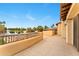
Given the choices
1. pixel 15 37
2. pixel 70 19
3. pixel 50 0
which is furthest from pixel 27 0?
pixel 70 19

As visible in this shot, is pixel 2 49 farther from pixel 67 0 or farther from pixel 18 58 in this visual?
pixel 67 0

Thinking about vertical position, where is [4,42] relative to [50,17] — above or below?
below

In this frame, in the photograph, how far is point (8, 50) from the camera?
5953 millimetres

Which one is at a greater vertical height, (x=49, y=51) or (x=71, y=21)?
(x=71, y=21)

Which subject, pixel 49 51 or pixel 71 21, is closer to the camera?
pixel 49 51

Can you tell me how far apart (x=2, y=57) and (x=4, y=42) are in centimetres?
84

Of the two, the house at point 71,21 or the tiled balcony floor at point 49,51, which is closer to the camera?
the tiled balcony floor at point 49,51

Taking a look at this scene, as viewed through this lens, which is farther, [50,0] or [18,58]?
[18,58]

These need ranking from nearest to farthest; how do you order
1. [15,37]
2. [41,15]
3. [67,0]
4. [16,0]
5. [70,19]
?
[16,0]
[67,0]
[15,37]
[70,19]
[41,15]

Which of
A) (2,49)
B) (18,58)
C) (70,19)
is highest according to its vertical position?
(70,19)

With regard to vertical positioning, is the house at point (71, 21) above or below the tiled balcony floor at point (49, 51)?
above

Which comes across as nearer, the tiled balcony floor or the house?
the tiled balcony floor

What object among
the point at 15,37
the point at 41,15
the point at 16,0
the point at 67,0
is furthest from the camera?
the point at 41,15

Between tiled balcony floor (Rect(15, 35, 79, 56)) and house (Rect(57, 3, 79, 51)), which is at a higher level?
house (Rect(57, 3, 79, 51))
